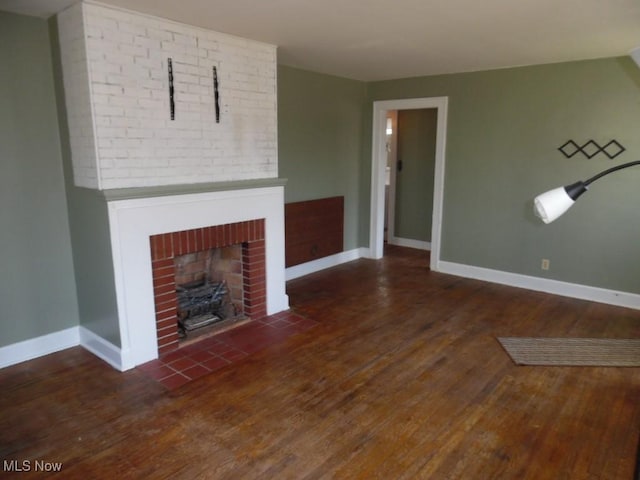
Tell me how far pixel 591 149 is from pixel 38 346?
4.87 meters

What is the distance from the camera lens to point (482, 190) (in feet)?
15.9

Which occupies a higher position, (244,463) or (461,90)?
(461,90)

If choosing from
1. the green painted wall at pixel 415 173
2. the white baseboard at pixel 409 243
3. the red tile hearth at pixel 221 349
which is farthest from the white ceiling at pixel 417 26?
the white baseboard at pixel 409 243

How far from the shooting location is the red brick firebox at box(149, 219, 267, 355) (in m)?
3.10

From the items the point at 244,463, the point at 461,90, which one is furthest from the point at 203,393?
the point at 461,90

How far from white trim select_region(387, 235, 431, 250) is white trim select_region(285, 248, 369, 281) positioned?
3.29ft

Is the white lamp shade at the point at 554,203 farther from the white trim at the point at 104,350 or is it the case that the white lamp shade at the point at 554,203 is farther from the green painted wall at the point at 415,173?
the green painted wall at the point at 415,173

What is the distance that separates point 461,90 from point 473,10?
7.39 feet

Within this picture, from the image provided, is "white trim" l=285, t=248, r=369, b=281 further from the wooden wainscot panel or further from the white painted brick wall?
the white painted brick wall

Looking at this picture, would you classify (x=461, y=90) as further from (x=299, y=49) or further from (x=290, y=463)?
(x=290, y=463)

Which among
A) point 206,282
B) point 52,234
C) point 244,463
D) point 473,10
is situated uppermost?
point 473,10

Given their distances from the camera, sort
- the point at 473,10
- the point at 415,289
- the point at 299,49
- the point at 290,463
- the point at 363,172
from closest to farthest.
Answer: the point at 290,463
the point at 473,10
the point at 299,49
the point at 415,289
the point at 363,172

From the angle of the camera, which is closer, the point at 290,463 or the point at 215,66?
the point at 290,463

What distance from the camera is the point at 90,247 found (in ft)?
9.87
